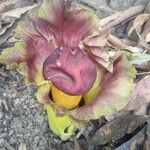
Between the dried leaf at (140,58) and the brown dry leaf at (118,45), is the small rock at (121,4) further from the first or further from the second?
the dried leaf at (140,58)

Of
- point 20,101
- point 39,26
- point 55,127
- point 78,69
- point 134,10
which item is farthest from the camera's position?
point 134,10

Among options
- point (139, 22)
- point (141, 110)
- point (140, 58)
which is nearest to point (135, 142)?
point (141, 110)

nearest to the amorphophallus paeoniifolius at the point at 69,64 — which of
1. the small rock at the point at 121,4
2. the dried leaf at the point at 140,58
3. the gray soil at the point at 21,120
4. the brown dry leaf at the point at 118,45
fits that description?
the gray soil at the point at 21,120

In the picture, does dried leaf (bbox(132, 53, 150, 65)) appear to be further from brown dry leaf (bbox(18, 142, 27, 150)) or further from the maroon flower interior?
brown dry leaf (bbox(18, 142, 27, 150))

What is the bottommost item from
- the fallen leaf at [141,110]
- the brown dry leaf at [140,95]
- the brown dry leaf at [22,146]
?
the brown dry leaf at [22,146]

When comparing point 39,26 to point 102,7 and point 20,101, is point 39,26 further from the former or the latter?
point 102,7

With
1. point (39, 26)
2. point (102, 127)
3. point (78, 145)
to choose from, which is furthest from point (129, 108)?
point (39, 26)
